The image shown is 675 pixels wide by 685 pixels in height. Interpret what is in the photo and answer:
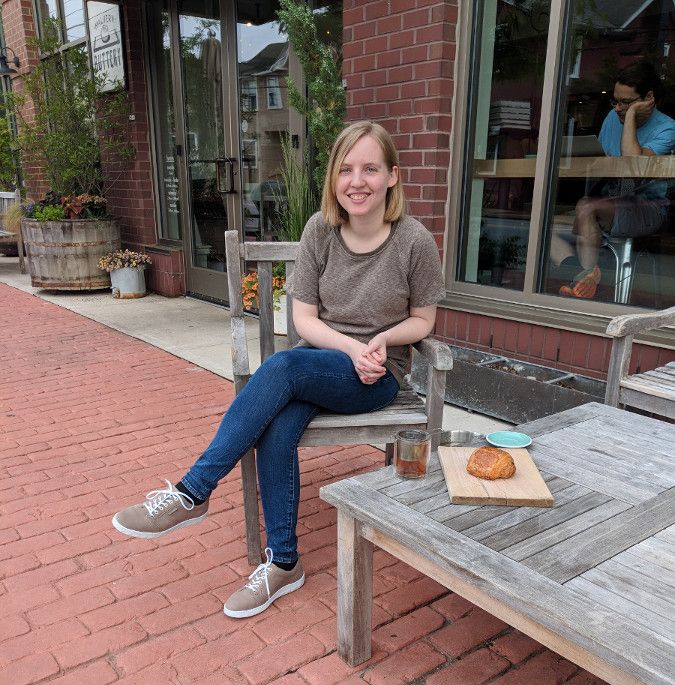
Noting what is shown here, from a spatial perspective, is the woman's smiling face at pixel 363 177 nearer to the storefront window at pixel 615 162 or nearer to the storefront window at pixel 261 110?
the storefront window at pixel 615 162

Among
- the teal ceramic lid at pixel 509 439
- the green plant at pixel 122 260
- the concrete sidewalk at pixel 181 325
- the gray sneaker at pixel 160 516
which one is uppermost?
the teal ceramic lid at pixel 509 439

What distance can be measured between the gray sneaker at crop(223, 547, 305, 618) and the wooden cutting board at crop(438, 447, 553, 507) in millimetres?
610

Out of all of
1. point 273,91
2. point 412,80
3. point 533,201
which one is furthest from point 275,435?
point 273,91

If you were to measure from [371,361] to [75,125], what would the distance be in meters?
5.52

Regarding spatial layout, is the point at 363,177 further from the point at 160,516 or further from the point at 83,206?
the point at 83,206

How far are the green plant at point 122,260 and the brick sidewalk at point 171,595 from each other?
3.22m

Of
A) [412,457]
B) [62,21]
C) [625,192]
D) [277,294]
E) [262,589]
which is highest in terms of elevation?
[62,21]

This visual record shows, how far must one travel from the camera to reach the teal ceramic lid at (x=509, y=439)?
168 cm

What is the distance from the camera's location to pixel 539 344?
308cm

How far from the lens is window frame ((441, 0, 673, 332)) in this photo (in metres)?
2.93

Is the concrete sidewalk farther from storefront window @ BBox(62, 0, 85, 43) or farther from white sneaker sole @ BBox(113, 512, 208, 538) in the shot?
storefront window @ BBox(62, 0, 85, 43)

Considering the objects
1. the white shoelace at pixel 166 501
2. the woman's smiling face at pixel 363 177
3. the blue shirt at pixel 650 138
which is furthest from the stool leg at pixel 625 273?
the white shoelace at pixel 166 501

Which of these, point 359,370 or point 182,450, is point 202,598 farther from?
point 182,450

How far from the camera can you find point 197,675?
60.4 inches
